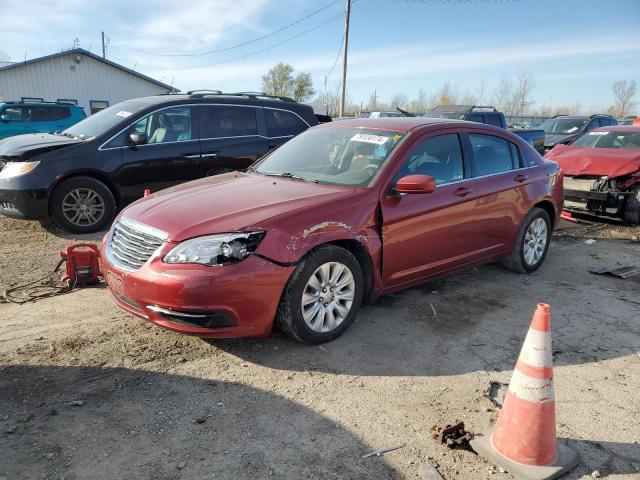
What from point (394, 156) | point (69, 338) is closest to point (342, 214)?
point (394, 156)

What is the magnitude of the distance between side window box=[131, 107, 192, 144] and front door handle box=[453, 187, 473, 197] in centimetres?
439

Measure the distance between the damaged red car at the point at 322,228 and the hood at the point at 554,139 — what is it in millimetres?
11938

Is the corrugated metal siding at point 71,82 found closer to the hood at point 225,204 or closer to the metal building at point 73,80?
the metal building at point 73,80

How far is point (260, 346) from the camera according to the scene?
381 cm

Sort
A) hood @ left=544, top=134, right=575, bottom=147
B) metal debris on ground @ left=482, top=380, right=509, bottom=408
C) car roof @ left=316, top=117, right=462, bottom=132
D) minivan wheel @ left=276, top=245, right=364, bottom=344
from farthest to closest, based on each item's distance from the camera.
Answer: hood @ left=544, top=134, right=575, bottom=147
car roof @ left=316, top=117, right=462, bottom=132
minivan wheel @ left=276, top=245, right=364, bottom=344
metal debris on ground @ left=482, top=380, right=509, bottom=408

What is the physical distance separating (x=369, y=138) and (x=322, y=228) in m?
1.29

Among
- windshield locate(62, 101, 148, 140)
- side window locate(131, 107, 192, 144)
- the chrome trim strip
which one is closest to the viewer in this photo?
the chrome trim strip

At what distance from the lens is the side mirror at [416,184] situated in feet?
13.0

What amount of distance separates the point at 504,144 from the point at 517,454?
3.62 metres

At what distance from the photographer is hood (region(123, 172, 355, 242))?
3.46 metres

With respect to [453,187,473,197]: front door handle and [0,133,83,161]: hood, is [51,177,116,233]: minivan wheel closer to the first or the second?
[0,133,83,161]: hood

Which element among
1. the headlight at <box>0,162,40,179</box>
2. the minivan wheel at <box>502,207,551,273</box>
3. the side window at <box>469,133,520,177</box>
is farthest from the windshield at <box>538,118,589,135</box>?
the headlight at <box>0,162,40,179</box>

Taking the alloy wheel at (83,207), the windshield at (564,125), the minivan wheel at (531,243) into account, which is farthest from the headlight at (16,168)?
the windshield at (564,125)

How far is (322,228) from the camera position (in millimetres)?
3678
